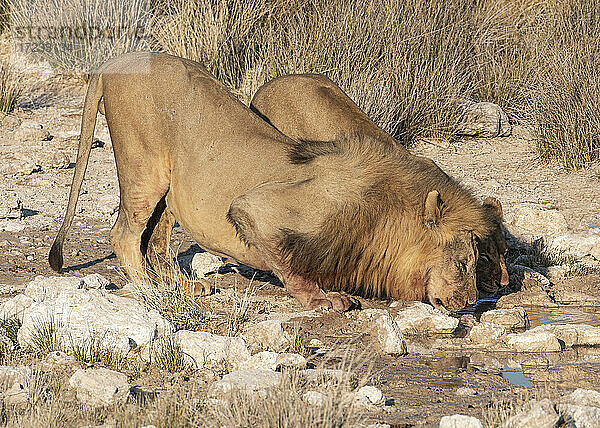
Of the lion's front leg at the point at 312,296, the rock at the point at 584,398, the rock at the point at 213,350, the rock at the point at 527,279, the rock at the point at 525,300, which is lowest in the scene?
the rock at the point at 527,279

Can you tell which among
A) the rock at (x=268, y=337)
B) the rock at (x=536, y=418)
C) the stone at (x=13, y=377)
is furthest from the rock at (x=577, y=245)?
the stone at (x=13, y=377)

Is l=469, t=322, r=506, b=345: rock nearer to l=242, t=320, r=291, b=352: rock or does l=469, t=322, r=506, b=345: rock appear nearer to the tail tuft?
l=242, t=320, r=291, b=352: rock

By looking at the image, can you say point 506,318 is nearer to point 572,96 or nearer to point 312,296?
point 312,296

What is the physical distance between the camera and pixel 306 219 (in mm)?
5781

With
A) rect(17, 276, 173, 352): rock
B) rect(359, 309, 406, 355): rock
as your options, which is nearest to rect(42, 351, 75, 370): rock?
rect(17, 276, 173, 352): rock

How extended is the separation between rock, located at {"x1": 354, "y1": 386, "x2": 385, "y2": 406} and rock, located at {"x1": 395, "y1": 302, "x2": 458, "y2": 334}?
54.8 inches

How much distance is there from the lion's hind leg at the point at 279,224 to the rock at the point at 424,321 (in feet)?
1.44

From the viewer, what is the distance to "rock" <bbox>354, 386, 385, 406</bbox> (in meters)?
4.25

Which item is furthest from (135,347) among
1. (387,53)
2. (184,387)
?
(387,53)

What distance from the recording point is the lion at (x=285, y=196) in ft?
19.2

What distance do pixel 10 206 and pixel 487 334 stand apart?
5.31 metres

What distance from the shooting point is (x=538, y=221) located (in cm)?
857

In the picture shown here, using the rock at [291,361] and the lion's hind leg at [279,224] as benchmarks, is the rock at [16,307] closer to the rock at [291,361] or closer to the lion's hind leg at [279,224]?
the lion's hind leg at [279,224]

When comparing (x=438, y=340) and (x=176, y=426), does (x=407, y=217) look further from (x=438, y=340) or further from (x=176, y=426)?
(x=176, y=426)
